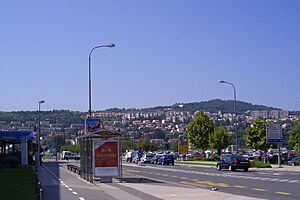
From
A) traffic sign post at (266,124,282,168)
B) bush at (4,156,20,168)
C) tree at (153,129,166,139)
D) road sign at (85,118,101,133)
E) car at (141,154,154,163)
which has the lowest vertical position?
car at (141,154,154,163)

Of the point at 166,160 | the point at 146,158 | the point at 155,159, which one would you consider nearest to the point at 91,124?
the point at 166,160

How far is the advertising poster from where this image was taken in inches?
1302

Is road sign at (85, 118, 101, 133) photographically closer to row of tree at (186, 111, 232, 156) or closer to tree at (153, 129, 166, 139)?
row of tree at (186, 111, 232, 156)

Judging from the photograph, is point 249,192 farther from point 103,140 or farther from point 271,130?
point 271,130

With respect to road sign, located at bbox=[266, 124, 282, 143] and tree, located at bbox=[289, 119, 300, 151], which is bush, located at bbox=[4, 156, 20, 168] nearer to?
road sign, located at bbox=[266, 124, 282, 143]

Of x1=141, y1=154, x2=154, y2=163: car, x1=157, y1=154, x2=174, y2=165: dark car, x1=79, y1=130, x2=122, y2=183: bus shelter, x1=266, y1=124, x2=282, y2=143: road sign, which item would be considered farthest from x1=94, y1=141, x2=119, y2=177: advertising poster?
x1=141, y1=154, x2=154, y2=163: car

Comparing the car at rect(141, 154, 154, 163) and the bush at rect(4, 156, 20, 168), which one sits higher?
the bush at rect(4, 156, 20, 168)

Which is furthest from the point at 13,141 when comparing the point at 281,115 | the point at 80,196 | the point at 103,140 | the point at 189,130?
the point at 281,115

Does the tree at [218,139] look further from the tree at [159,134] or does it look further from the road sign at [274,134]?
the tree at [159,134]

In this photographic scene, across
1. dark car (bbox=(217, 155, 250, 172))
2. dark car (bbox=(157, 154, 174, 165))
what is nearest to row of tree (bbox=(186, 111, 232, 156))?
dark car (bbox=(157, 154, 174, 165))

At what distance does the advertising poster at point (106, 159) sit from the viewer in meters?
33.1

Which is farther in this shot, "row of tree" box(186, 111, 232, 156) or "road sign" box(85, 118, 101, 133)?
"row of tree" box(186, 111, 232, 156)

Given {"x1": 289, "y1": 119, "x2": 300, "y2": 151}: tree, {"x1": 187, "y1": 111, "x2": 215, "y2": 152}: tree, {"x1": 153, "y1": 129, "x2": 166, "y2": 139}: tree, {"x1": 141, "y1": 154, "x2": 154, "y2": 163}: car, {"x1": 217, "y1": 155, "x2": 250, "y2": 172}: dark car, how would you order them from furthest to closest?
{"x1": 153, "y1": 129, "x2": 166, "y2": 139}: tree → {"x1": 187, "y1": 111, "x2": 215, "y2": 152}: tree → {"x1": 141, "y1": 154, "x2": 154, "y2": 163}: car → {"x1": 289, "y1": 119, "x2": 300, "y2": 151}: tree → {"x1": 217, "y1": 155, "x2": 250, "y2": 172}: dark car

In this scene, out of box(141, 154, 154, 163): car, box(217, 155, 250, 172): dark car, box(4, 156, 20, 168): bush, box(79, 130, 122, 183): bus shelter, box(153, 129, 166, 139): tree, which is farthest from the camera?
box(153, 129, 166, 139): tree
